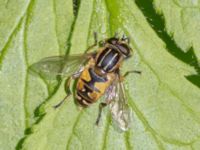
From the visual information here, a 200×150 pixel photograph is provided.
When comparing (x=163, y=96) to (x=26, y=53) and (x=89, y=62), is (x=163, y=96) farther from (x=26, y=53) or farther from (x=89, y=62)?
(x=26, y=53)

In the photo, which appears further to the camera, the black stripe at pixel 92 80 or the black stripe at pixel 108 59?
the black stripe at pixel 108 59

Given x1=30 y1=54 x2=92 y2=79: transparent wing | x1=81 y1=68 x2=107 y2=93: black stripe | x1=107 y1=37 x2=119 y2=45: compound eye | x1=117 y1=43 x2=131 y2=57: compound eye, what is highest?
x1=30 y1=54 x2=92 y2=79: transparent wing

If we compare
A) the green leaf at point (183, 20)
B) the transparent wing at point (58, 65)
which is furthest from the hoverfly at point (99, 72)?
the green leaf at point (183, 20)

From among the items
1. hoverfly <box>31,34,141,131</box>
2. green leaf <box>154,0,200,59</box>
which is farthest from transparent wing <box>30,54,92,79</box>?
green leaf <box>154,0,200,59</box>

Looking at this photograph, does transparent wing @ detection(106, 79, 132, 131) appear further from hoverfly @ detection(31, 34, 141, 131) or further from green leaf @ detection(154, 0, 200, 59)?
green leaf @ detection(154, 0, 200, 59)

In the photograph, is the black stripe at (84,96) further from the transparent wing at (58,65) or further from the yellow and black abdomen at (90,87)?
the transparent wing at (58,65)

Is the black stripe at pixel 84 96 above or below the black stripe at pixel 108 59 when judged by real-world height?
below

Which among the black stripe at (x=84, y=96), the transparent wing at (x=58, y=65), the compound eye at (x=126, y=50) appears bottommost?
the black stripe at (x=84, y=96)
